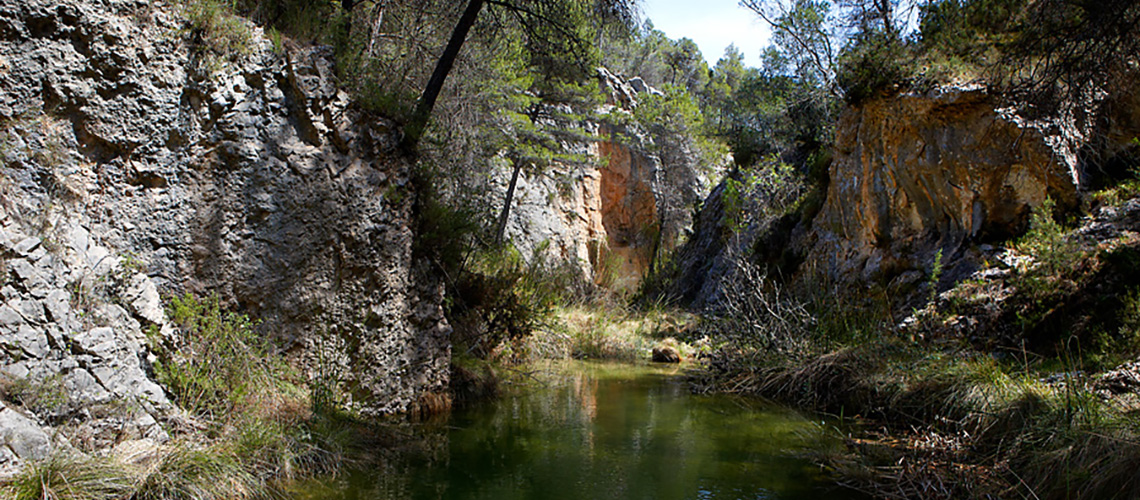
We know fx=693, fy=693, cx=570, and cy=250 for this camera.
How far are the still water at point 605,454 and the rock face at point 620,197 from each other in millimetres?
15292

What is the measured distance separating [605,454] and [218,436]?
3380 mm

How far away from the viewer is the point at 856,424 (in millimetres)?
7742

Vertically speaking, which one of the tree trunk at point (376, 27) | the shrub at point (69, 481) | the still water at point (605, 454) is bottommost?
the still water at point (605, 454)

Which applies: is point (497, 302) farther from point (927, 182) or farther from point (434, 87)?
point (927, 182)

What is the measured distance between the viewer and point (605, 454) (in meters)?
6.67

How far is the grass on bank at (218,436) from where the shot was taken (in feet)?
13.1

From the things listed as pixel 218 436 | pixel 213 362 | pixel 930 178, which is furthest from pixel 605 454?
pixel 930 178

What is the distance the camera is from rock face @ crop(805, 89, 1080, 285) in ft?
31.3

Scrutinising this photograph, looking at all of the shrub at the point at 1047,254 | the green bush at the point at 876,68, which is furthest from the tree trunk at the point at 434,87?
the shrub at the point at 1047,254

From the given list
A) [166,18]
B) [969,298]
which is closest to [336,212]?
[166,18]

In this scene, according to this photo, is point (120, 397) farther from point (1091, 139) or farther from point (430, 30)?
point (1091, 139)

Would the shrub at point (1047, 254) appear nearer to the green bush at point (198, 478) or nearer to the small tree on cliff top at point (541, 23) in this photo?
the small tree on cliff top at point (541, 23)

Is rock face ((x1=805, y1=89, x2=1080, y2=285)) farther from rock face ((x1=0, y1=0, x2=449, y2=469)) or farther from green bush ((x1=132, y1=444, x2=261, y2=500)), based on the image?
green bush ((x1=132, y1=444, x2=261, y2=500))

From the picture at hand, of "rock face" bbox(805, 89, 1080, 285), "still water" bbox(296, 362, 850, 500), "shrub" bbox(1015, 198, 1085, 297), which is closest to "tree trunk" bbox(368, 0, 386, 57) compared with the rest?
"still water" bbox(296, 362, 850, 500)
